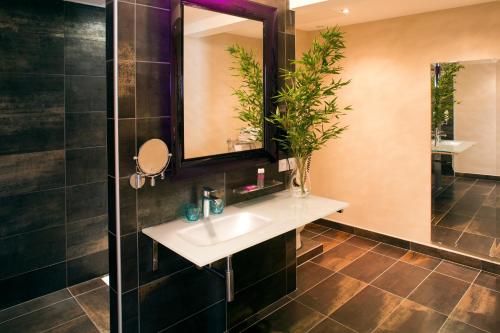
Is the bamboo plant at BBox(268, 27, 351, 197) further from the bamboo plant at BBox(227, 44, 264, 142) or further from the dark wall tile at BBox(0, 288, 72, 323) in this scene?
the dark wall tile at BBox(0, 288, 72, 323)

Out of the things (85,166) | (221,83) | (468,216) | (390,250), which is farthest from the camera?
(390,250)

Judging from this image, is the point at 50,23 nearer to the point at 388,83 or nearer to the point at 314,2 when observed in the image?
the point at 314,2

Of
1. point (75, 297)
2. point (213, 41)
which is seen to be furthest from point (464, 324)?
point (75, 297)

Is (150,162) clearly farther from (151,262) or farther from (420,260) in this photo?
(420,260)

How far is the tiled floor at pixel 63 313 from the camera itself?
8.36ft

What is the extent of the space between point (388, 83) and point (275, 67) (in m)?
1.66

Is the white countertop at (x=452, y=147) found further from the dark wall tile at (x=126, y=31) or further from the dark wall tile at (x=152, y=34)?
the dark wall tile at (x=126, y=31)

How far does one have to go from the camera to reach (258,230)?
1980 millimetres

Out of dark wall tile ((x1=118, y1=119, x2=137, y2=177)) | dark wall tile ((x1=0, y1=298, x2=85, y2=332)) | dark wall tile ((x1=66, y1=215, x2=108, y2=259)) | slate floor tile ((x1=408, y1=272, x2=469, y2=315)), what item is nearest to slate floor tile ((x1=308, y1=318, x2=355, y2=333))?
slate floor tile ((x1=408, y1=272, x2=469, y2=315))

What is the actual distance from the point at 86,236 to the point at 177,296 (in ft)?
4.55

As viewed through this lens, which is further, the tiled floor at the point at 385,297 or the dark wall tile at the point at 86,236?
the dark wall tile at the point at 86,236

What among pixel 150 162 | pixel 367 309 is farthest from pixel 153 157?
pixel 367 309

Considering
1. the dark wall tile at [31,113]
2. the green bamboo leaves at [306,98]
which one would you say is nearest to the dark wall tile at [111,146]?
the green bamboo leaves at [306,98]

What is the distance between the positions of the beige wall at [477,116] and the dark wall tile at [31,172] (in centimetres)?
342
